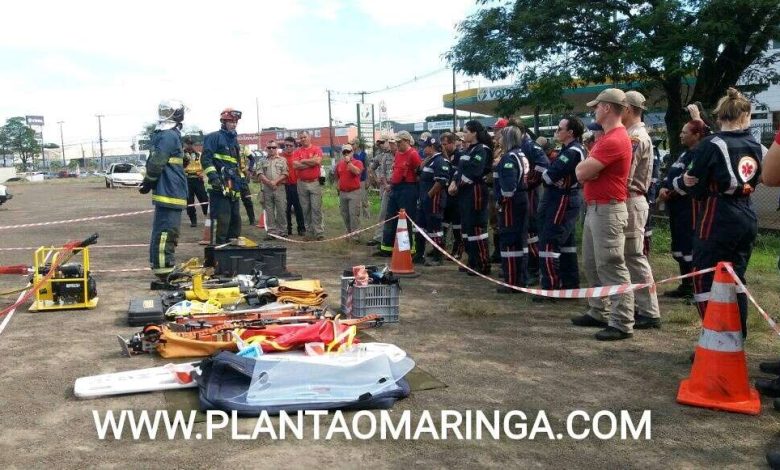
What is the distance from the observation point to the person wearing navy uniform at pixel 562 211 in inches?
279

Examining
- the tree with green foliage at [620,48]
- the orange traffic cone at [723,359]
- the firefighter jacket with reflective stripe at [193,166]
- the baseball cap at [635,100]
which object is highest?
the tree with green foliage at [620,48]

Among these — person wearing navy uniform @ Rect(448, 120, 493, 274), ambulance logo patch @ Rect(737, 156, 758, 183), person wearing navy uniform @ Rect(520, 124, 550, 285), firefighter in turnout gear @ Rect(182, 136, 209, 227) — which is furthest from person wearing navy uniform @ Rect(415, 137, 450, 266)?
firefighter in turnout gear @ Rect(182, 136, 209, 227)

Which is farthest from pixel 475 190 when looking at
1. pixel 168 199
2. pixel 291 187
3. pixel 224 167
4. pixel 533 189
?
pixel 291 187

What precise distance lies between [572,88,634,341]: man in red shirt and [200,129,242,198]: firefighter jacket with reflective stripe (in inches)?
219

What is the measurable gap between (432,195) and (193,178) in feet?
25.8

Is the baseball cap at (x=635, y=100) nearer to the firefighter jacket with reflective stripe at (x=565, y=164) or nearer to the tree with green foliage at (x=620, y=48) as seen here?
the firefighter jacket with reflective stripe at (x=565, y=164)

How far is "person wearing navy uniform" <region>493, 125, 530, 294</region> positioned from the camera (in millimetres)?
8078

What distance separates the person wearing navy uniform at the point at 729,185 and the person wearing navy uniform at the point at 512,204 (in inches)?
114

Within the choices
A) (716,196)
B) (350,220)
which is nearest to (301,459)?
(716,196)

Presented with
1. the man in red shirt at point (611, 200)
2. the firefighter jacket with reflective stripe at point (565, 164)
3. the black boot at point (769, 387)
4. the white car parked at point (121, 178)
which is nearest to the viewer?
the black boot at point (769, 387)

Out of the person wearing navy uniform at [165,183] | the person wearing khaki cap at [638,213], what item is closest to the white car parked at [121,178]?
the person wearing navy uniform at [165,183]

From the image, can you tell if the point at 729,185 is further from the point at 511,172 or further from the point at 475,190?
the point at 475,190

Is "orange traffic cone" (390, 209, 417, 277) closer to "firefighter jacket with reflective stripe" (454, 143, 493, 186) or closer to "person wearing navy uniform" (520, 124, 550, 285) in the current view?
"firefighter jacket with reflective stripe" (454, 143, 493, 186)

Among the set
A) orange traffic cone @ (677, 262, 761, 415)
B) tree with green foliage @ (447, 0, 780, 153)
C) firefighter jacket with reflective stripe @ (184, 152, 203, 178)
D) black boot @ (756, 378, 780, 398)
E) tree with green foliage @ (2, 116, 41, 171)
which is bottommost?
black boot @ (756, 378, 780, 398)
